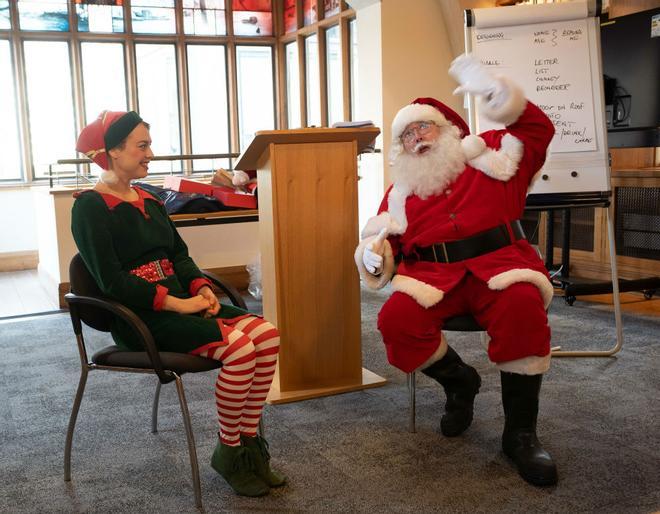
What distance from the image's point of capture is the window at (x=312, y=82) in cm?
819

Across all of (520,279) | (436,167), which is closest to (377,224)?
(436,167)

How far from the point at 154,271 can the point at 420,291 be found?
2.68 ft

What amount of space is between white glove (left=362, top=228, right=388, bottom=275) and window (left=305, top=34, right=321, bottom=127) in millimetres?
5798

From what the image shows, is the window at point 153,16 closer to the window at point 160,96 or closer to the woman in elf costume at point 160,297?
the window at point 160,96

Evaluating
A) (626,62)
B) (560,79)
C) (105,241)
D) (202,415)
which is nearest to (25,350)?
(202,415)

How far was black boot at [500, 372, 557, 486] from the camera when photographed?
211cm

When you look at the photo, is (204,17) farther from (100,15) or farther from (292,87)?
(292,87)

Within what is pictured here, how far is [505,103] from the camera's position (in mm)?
2307

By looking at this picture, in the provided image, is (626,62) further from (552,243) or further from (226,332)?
(226,332)

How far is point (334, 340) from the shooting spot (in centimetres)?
285

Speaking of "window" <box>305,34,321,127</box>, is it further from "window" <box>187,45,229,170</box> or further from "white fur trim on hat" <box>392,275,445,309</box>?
"white fur trim on hat" <box>392,275,445,309</box>

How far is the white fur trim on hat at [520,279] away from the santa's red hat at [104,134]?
1.17 meters

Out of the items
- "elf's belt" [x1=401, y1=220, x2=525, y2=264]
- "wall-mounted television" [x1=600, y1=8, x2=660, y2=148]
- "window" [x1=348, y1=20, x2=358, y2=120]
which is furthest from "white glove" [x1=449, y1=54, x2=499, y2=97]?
"window" [x1=348, y1=20, x2=358, y2=120]

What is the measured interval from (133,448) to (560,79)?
2.36 m
